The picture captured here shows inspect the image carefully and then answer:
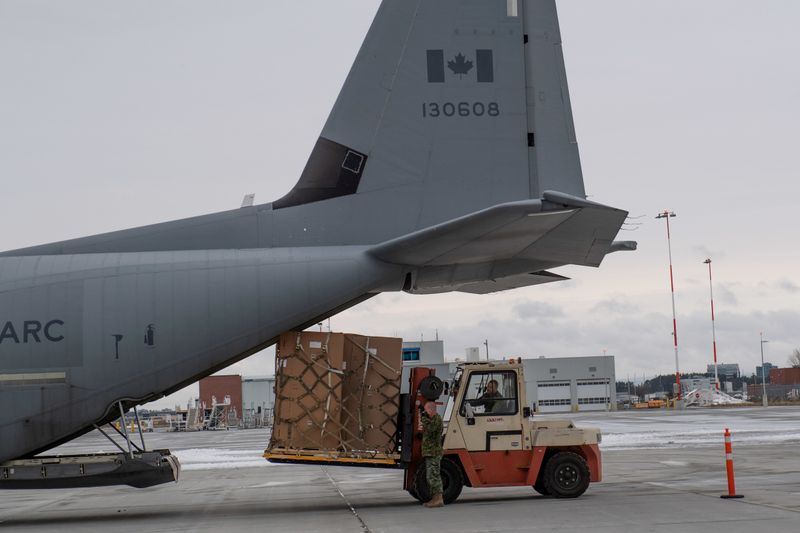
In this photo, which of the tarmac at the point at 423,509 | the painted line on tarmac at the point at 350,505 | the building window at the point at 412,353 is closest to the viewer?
the tarmac at the point at 423,509

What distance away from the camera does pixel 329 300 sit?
49.3 ft

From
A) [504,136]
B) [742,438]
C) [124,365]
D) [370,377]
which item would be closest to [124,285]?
[124,365]

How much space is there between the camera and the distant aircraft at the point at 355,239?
14508 mm

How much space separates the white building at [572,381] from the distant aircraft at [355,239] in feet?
220

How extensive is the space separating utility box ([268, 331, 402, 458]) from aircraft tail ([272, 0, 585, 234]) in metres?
2.16

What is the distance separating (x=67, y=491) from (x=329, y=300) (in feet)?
35.0

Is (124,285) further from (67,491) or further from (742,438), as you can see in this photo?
(742,438)

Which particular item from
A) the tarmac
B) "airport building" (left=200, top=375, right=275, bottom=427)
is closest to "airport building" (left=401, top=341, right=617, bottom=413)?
"airport building" (left=200, top=375, right=275, bottom=427)

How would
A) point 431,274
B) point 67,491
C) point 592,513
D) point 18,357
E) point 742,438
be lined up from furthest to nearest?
1. point 742,438
2. point 67,491
3. point 431,274
4. point 18,357
5. point 592,513

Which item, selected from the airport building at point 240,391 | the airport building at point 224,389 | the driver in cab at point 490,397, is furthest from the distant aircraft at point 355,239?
the airport building at point 224,389

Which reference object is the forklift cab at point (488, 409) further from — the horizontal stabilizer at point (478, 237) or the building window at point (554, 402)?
the building window at point (554, 402)

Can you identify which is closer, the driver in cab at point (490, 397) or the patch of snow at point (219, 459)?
the driver in cab at point (490, 397)

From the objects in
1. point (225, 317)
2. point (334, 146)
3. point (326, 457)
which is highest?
point (334, 146)

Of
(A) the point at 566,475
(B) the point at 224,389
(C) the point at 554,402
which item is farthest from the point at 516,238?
(C) the point at 554,402
